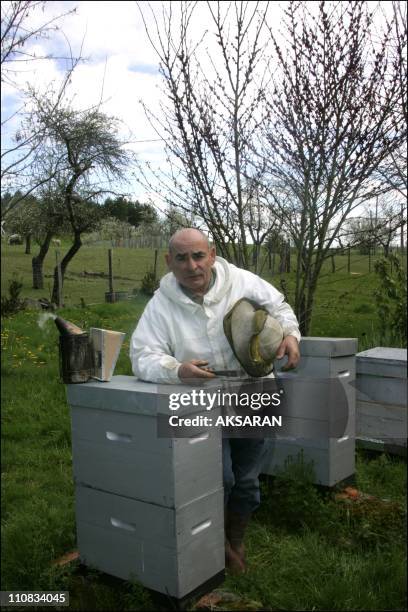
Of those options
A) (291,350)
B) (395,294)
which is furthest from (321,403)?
(395,294)

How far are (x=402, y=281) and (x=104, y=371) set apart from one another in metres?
3.57

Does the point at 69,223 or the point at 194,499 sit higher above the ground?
the point at 69,223

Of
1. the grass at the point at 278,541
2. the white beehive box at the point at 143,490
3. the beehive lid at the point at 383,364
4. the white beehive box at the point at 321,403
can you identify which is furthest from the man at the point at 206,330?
the beehive lid at the point at 383,364

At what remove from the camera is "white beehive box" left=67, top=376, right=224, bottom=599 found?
208 centimetres

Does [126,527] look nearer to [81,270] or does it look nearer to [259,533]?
[259,533]

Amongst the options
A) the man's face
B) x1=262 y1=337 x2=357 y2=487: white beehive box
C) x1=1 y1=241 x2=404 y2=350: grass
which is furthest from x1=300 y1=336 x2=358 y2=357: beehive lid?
x1=1 y1=241 x2=404 y2=350: grass

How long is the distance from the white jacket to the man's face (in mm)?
51

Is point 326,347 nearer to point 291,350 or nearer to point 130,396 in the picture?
point 291,350

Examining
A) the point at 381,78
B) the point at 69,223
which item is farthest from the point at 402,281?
the point at 69,223

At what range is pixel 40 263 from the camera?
30.8 ft

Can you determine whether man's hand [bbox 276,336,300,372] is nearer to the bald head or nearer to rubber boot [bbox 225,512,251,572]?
the bald head

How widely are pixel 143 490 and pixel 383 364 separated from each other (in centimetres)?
186

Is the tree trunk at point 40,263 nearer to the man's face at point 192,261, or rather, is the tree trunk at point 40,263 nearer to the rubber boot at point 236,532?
the man's face at point 192,261

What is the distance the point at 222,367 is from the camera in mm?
2334
